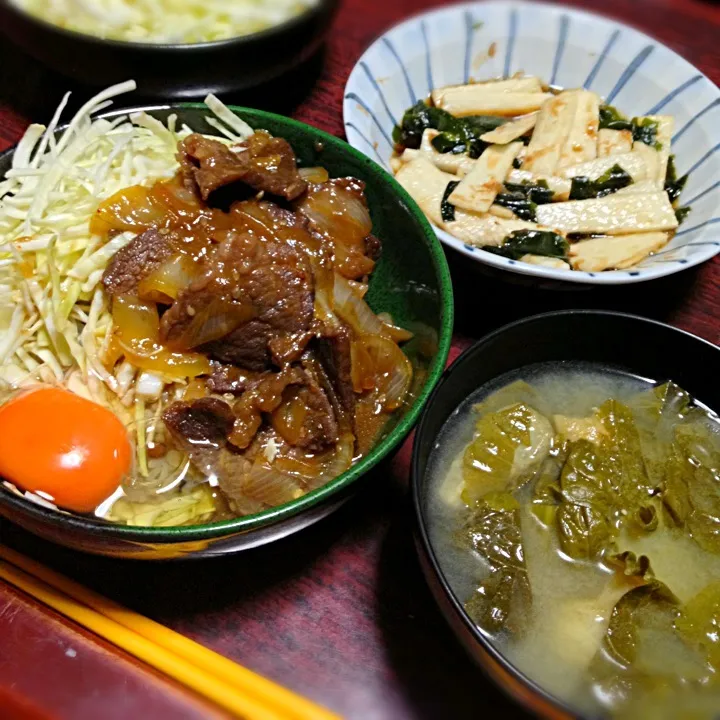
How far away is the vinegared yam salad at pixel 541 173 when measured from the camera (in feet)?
7.56

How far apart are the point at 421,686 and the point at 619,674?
43 cm

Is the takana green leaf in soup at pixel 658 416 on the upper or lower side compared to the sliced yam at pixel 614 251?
lower

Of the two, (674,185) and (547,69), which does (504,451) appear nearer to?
(674,185)

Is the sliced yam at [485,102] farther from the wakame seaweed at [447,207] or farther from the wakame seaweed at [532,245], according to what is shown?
the wakame seaweed at [532,245]

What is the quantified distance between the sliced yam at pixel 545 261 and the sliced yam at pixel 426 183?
301 millimetres

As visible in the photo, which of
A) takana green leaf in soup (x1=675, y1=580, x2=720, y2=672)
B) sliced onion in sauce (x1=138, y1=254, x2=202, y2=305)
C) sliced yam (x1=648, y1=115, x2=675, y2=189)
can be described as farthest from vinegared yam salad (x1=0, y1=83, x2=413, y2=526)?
sliced yam (x1=648, y1=115, x2=675, y2=189)

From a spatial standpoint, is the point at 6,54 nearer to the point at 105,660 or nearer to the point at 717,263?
the point at 105,660

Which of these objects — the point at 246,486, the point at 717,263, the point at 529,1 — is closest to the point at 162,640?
the point at 246,486

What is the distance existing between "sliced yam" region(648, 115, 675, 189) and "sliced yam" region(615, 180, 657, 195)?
0.29 ft

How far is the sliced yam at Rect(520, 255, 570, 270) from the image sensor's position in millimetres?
2197

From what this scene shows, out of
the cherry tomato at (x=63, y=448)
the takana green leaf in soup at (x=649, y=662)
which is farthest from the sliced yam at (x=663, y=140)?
the cherry tomato at (x=63, y=448)

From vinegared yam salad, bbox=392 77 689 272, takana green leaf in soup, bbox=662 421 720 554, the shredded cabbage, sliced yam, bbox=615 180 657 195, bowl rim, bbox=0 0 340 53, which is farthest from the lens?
sliced yam, bbox=615 180 657 195

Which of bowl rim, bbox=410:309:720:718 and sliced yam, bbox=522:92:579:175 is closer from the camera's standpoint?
bowl rim, bbox=410:309:720:718

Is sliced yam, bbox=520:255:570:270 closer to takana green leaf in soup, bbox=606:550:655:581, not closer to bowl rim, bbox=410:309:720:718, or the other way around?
bowl rim, bbox=410:309:720:718
